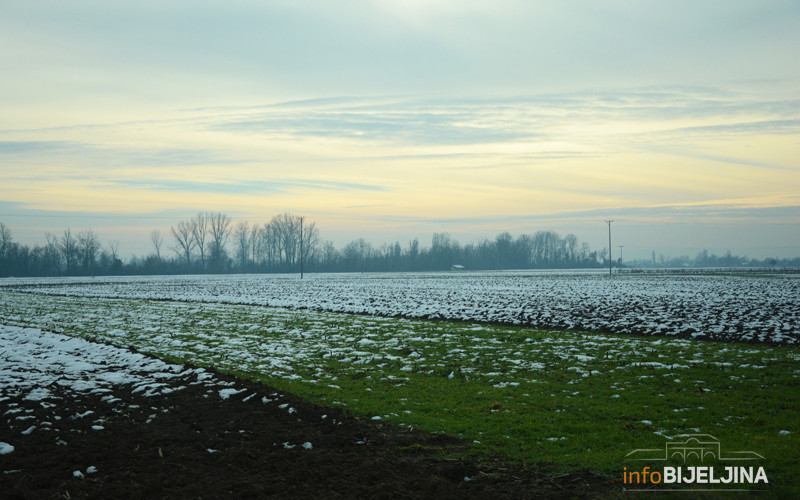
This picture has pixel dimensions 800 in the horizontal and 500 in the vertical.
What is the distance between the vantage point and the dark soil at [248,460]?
6.91 meters

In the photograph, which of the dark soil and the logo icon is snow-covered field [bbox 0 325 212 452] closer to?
the dark soil

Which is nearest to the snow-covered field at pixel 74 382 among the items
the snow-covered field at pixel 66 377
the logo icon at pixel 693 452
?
the snow-covered field at pixel 66 377

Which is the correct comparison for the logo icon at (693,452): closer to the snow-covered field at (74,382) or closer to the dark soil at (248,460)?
the dark soil at (248,460)

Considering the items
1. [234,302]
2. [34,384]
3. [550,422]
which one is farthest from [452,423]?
[234,302]

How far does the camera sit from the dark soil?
6.91m

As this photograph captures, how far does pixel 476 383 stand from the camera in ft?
42.5

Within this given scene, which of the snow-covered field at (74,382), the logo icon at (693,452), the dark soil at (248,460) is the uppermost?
the logo icon at (693,452)

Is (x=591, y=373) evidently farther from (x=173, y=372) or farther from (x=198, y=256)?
(x=198, y=256)

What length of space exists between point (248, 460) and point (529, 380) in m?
7.35

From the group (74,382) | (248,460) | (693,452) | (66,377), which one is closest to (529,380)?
(693,452)

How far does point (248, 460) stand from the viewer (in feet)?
26.3

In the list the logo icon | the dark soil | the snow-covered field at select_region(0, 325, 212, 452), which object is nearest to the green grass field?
the logo icon

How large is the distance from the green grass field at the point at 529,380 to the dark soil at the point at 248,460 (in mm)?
732

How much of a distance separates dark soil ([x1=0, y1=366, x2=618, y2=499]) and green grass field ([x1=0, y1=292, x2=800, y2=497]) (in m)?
0.73
